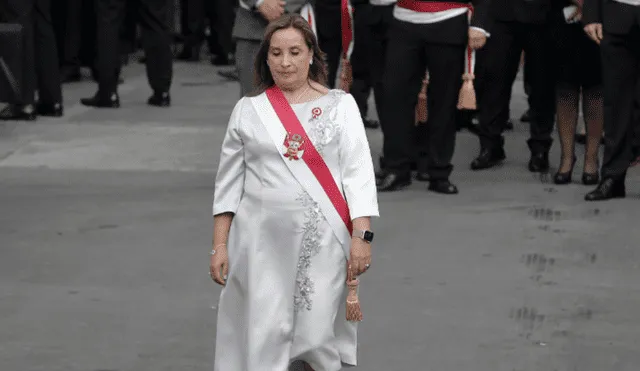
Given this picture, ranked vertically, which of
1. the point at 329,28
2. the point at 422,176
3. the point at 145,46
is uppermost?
the point at 329,28

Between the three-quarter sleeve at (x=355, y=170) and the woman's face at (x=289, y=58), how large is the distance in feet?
0.58

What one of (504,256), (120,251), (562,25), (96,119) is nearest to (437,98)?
(562,25)

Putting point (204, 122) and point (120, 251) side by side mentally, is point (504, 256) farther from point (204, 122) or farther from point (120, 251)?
point (204, 122)

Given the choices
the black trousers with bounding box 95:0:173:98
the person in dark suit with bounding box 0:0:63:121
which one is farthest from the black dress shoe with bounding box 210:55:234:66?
the person in dark suit with bounding box 0:0:63:121

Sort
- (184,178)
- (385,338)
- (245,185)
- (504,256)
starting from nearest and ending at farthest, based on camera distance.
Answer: (245,185) < (385,338) < (504,256) < (184,178)

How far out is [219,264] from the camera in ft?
16.6

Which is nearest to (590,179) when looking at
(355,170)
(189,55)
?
(355,170)

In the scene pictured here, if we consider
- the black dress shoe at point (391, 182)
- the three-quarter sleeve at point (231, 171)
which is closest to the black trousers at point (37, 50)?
the black dress shoe at point (391, 182)

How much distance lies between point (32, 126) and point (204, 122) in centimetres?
150

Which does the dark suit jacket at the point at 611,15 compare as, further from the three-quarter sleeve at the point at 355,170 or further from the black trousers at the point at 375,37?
the three-quarter sleeve at the point at 355,170

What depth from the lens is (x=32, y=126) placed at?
13.0m

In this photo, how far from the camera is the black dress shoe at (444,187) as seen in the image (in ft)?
33.7

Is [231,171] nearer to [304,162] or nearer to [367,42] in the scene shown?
[304,162]

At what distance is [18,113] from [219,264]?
8498 mm
